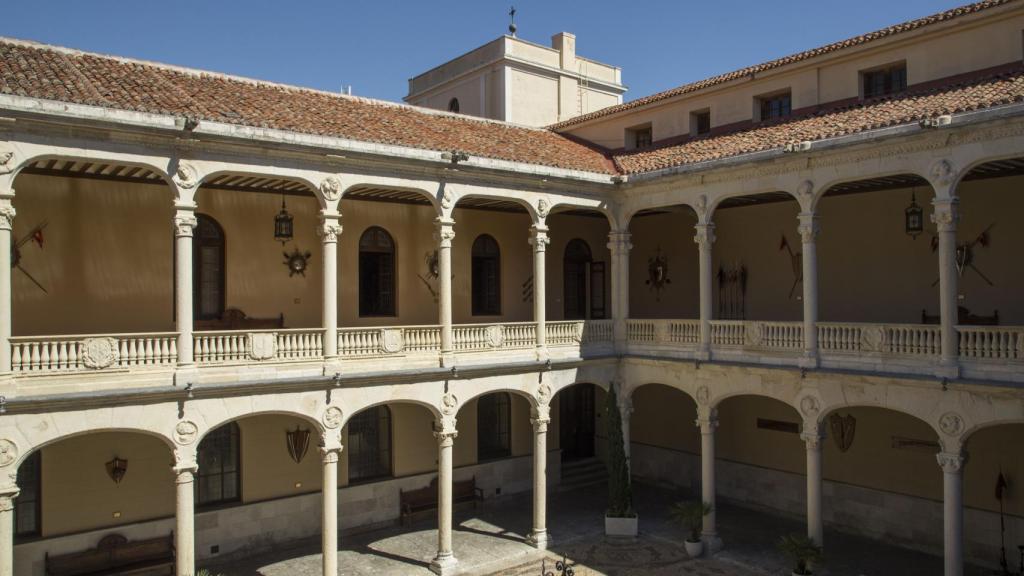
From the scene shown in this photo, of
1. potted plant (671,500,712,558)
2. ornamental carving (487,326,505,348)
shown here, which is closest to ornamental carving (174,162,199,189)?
ornamental carving (487,326,505,348)

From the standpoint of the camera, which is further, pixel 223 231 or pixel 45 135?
pixel 223 231

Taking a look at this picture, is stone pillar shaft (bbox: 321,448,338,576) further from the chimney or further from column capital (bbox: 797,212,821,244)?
the chimney

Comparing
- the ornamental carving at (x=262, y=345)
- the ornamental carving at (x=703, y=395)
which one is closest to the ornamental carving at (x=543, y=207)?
the ornamental carving at (x=703, y=395)

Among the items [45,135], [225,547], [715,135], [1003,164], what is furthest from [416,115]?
[1003,164]

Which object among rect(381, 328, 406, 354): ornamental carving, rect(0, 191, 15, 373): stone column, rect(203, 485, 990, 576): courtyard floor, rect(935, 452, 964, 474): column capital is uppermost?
rect(0, 191, 15, 373): stone column

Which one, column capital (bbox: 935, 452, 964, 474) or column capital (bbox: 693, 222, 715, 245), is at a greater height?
column capital (bbox: 693, 222, 715, 245)

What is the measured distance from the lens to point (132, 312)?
56.7ft

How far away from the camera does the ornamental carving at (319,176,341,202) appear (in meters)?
16.4

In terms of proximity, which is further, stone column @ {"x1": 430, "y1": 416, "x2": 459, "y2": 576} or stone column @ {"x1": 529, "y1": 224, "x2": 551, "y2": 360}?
stone column @ {"x1": 529, "y1": 224, "x2": 551, "y2": 360}

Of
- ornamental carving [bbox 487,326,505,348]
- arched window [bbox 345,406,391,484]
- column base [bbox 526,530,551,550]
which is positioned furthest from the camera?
arched window [bbox 345,406,391,484]

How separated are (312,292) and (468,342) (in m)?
4.37

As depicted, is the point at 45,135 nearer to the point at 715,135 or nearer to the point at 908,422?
the point at 715,135

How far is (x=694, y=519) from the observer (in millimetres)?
18766

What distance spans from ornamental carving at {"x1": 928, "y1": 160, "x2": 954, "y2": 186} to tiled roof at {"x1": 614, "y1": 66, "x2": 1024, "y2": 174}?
36.9 inches
